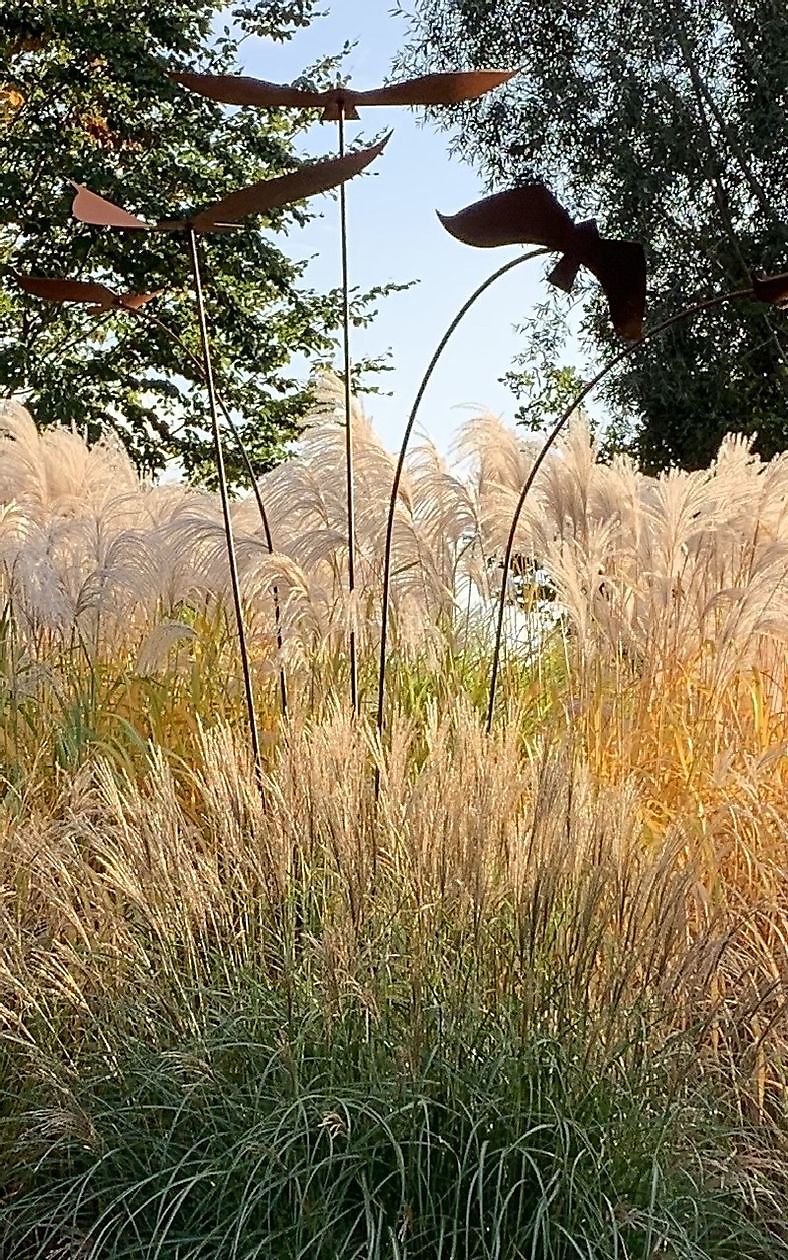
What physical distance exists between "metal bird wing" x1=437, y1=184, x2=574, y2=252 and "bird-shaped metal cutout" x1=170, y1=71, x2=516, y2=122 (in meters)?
0.52

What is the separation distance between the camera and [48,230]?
39.3 ft

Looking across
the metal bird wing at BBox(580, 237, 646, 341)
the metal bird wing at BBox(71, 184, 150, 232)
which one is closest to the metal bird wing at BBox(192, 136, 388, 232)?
the metal bird wing at BBox(71, 184, 150, 232)

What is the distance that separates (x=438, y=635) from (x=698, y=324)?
9237mm

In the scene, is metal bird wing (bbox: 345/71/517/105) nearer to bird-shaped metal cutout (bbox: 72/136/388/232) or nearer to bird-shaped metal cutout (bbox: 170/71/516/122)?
bird-shaped metal cutout (bbox: 170/71/516/122)

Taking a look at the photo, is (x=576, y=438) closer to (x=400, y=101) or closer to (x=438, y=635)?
(x=438, y=635)

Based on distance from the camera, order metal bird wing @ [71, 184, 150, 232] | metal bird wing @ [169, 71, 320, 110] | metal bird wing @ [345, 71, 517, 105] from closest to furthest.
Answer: metal bird wing @ [71, 184, 150, 232] → metal bird wing @ [345, 71, 517, 105] → metal bird wing @ [169, 71, 320, 110]

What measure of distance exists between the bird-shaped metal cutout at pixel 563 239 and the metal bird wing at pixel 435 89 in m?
0.55

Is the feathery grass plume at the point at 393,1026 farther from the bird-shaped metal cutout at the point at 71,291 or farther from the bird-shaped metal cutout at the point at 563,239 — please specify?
the bird-shaped metal cutout at the point at 71,291

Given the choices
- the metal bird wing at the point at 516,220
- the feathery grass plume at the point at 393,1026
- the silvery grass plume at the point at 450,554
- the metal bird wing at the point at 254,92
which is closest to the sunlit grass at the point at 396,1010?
the feathery grass plume at the point at 393,1026

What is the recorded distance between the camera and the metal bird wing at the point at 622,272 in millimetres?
2559

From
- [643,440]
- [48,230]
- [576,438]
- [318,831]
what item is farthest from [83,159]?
[318,831]

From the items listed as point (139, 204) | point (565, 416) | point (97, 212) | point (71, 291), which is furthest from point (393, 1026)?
point (139, 204)

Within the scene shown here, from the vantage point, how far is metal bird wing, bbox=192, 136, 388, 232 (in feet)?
9.12

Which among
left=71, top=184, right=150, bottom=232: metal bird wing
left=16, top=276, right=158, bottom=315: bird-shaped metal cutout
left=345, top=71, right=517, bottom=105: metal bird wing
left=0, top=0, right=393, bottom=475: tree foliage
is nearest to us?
left=71, top=184, right=150, bottom=232: metal bird wing
